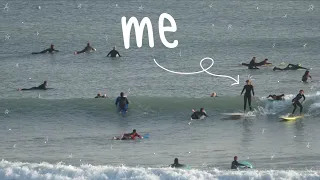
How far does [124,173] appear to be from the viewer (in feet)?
108

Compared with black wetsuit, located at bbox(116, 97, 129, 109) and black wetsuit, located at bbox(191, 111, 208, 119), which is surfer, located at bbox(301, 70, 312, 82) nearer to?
black wetsuit, located at bbox(191, 111, 208, 119)

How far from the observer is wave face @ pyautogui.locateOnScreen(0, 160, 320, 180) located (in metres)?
32.5

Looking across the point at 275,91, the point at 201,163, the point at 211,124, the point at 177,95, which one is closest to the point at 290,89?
the point at 275,91

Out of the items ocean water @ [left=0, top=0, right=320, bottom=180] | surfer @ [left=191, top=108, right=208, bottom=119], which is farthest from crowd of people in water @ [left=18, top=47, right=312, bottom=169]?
ocean water @ [left=0, top=0, right=320, bottom=180]

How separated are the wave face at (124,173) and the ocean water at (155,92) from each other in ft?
0.16

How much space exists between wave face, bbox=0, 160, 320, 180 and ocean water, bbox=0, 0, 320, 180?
0.05 meters

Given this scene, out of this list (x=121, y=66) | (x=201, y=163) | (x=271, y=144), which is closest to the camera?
(x=201, y=163)

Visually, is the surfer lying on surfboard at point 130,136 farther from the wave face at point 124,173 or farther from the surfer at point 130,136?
the wave face at point 124,173

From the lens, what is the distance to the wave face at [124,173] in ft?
107

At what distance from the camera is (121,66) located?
6088cm

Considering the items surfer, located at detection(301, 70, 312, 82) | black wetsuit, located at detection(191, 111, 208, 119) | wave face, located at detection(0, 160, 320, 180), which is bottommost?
wave face, located at detection(0, 160, 320, 180)

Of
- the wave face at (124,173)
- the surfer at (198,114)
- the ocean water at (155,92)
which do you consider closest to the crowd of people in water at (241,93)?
the surfer at (198,114)

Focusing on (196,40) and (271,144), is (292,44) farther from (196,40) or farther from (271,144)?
(271,144)

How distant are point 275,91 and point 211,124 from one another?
892cm
